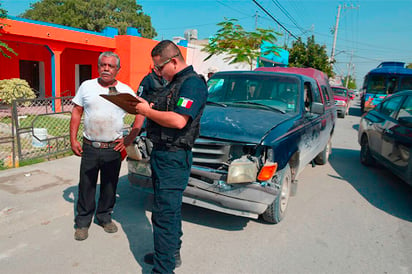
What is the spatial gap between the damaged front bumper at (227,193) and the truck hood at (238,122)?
43 cm

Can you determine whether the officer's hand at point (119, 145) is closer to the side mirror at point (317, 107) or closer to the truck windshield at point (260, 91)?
the truck windshield at point (260, 91)

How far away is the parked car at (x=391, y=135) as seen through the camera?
15.9 ft

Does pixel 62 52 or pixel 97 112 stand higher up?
pixel 62 52

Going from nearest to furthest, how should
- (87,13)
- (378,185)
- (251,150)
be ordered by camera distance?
(251,150) → (378,185) → (87,13)

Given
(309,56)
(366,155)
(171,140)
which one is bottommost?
(366,155)

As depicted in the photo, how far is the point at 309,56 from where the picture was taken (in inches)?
1102

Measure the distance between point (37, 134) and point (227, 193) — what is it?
15.9ft

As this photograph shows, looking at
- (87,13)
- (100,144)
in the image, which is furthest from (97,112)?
(87,13)

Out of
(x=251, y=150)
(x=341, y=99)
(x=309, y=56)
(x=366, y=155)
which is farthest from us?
(x=309, y=56)

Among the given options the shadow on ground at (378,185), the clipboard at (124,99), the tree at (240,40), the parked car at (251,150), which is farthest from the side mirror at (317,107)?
the tree at (240,40)

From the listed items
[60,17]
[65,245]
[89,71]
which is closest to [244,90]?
[65,245]

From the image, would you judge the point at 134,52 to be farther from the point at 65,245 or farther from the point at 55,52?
the point at 65,245

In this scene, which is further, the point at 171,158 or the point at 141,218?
the point at 141,218

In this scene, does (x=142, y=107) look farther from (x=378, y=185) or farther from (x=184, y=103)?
(x=378, y=185)
